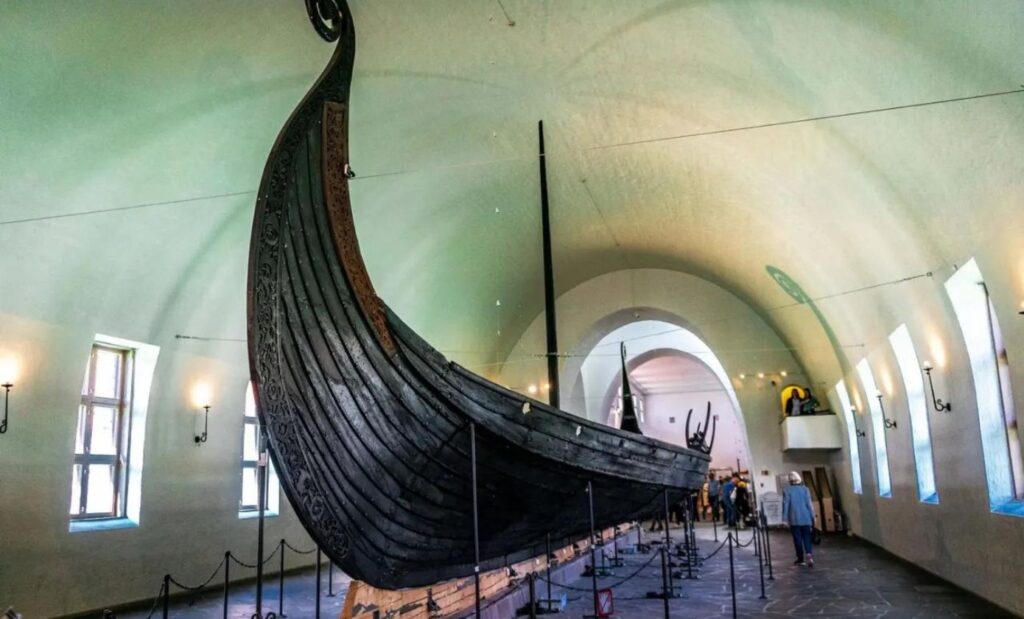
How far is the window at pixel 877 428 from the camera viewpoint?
11.5 meters

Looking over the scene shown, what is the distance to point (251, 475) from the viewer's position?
1102 cm

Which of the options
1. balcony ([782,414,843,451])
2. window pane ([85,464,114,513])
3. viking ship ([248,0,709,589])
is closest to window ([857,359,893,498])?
balcony ([782,414,843,451])

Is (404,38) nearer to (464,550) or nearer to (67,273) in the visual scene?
(67,273)

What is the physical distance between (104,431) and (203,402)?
125 centimetres

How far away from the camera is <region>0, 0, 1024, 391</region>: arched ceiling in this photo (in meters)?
5.31

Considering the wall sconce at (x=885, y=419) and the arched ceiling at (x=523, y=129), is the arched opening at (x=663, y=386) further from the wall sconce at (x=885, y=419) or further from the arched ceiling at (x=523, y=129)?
the arched ceiling at (x=523, y=129)

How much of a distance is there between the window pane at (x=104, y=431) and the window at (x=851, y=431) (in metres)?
11.5

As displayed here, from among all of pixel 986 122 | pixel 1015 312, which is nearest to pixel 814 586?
pixel 1015 312

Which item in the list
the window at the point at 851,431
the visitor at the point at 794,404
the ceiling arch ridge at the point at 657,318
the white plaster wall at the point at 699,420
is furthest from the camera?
the white plaster wall at the point at 699,420

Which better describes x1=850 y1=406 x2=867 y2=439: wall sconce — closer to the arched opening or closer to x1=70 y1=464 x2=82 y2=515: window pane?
the arched opening

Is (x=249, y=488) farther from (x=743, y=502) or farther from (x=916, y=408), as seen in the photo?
(x=743, y=502)

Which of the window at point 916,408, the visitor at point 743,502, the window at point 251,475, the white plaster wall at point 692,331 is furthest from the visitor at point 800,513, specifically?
the visitor at point 743,502

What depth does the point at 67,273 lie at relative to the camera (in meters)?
7.22

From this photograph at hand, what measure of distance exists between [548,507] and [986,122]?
4.53 meters
